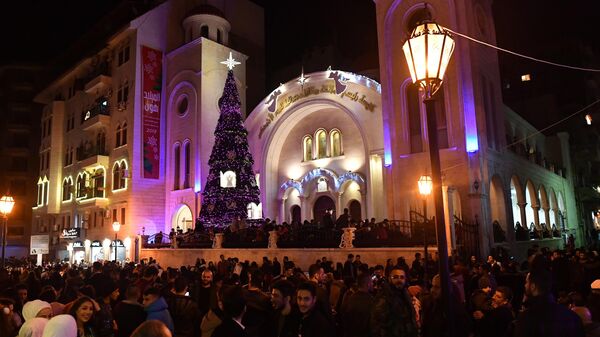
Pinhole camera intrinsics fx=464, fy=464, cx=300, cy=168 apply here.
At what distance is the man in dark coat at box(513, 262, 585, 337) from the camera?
12.6ft

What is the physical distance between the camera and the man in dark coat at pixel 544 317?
3831 millimetres

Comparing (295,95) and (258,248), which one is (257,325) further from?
(295,95)

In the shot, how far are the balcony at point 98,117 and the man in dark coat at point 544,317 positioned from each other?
36.4 metres

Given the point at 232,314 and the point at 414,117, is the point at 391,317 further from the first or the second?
the point at 414,117

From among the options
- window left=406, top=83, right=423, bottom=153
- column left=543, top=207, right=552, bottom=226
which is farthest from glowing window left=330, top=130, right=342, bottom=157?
column left=543, top=207, right=552, bottom=226

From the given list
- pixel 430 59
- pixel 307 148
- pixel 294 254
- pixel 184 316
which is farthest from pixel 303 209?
pixel 430 59

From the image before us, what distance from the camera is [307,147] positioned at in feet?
101

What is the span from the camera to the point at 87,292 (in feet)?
21.8

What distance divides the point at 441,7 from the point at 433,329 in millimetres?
18483

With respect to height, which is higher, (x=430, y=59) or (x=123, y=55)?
(x=123, y=55)

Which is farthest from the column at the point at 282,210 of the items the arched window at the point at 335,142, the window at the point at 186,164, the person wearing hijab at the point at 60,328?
the person wearing hijab at the point at 60,328

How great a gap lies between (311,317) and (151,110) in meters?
Answer: 30.9

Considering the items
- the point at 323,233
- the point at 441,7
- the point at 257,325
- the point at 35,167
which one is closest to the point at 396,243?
the point at 323,233

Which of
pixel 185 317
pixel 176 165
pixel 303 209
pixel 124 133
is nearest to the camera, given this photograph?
pixel 185 317
